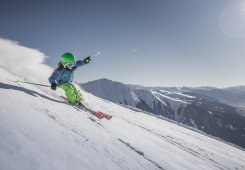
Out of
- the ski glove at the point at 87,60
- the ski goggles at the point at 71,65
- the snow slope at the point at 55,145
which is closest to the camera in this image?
the snow slope at the point at 55,145

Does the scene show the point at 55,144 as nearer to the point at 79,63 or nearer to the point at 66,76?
the point at 66,76

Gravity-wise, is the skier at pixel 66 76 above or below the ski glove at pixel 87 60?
below

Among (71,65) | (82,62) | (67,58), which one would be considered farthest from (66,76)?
(82,62)

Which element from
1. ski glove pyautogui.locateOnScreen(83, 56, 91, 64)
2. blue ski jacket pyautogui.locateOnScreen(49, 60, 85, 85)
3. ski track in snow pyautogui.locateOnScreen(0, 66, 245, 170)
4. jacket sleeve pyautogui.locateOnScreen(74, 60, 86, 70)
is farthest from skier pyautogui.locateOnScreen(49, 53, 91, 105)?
ski track in snow pyautogui.locateOnScreen(0, 66, 245, 170)

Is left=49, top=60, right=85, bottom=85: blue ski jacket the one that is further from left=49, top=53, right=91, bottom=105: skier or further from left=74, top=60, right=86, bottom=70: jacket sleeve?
left=74, top=60, right=86, bottom=70: jacket sleeve

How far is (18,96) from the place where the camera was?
6977 mm

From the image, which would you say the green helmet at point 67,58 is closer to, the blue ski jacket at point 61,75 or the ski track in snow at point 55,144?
the blue ski jacket at point 61,75

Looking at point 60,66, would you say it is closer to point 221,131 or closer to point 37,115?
point 37,115

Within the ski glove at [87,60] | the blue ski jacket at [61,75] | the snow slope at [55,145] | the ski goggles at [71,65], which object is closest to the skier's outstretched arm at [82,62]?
the ski glove at [87,60]

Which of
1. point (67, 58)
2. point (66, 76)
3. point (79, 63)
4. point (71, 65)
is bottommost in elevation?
point (66, 76)

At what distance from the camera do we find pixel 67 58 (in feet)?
35.6

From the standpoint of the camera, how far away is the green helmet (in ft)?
35.5

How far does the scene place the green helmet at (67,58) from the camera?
10812mm

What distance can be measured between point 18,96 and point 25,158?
3.83 meters
